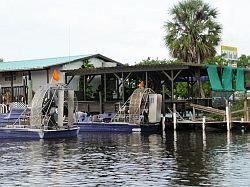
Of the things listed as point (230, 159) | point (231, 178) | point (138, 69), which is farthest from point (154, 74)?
point (231, 178)

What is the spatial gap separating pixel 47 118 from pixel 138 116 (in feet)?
28.3

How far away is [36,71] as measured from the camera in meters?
56.9

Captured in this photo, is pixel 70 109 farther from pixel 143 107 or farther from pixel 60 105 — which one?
pixel 143 107

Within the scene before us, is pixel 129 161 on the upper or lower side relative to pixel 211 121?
lower

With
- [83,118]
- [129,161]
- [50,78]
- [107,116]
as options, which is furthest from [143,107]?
[129,161]

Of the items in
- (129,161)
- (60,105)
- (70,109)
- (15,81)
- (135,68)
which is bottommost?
(129,161)

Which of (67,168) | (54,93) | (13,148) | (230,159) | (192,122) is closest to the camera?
(67,168)

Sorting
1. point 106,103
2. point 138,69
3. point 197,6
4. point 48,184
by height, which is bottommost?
point 48,184

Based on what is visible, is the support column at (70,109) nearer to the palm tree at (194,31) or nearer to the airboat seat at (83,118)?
the airboat seat at (83,118)

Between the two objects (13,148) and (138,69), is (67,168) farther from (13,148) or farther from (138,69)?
(138,69)

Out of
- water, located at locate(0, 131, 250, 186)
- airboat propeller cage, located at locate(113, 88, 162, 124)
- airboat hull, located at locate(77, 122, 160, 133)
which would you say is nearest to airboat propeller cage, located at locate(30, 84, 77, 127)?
water, located at locate(0, 131, 250, 186)

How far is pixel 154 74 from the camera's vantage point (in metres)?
52.9

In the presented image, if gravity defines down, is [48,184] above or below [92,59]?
below

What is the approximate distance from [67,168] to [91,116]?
25023mm
